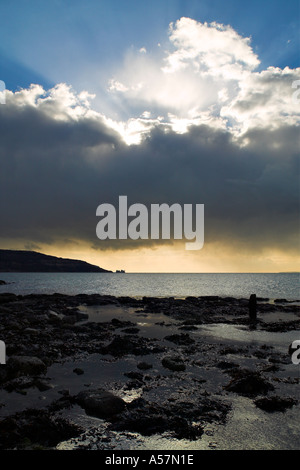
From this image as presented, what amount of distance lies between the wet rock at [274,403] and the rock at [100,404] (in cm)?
372

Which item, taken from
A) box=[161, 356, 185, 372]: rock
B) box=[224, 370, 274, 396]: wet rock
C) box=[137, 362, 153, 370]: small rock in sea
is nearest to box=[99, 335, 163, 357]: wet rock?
box=[137, 362, 153, 370]: small rock in sea

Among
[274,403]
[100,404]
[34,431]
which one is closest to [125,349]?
[100,404]

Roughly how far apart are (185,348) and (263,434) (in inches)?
324

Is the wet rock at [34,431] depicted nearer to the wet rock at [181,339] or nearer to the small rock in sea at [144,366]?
the small rock in sea at [144,366]

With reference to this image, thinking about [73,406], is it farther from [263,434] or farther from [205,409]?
[263,434]

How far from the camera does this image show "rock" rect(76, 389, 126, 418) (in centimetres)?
702

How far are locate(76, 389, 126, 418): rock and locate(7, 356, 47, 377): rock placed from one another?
287cm

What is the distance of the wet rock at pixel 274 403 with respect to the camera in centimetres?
750

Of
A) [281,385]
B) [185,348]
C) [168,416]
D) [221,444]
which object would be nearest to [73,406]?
[168,416]

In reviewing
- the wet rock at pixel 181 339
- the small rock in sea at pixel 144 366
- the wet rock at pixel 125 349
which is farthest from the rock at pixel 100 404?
the wet rock at pixel 181 339

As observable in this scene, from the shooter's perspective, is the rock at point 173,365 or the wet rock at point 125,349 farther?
the wet rock at point 125,349

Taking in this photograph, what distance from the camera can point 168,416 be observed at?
22.8 feet

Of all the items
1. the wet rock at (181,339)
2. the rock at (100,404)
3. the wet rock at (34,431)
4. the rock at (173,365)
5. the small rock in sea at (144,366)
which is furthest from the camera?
the wet rock at (181,339)

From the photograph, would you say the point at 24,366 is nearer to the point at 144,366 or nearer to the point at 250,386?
the point at 144,366
